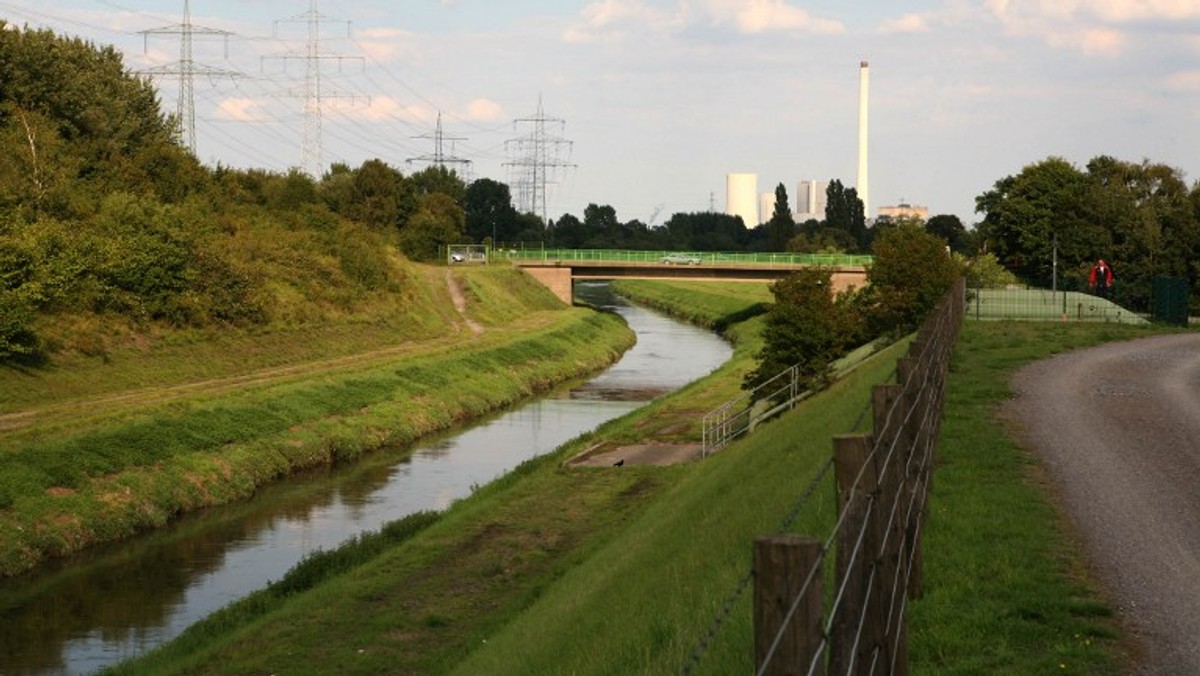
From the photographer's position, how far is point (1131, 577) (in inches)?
563

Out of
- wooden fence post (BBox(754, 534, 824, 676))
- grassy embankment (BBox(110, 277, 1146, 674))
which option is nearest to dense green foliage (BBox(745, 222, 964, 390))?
grassy embankment (BBox(110, 277, 1146, 674))

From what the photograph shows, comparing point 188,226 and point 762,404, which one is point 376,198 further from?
point 762,404

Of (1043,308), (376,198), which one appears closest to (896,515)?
(1043,308)

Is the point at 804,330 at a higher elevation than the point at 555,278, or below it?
below

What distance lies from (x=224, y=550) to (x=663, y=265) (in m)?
80.1

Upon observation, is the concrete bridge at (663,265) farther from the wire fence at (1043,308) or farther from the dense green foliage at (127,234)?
the wire fence at (1043,308)

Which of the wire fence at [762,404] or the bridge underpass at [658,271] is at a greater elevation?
the bridge underpass at [658,271]

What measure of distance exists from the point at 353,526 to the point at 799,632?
32490 millimetres

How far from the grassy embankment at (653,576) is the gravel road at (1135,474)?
1.33ft

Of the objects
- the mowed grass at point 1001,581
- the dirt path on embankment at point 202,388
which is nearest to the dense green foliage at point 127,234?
the dirt path on embankment at point 202,388

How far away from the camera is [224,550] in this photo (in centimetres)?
3500

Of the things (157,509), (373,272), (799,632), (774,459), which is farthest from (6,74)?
(799,632)

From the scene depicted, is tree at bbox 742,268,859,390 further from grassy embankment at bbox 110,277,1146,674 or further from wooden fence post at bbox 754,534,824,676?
wooden fence post at bbox 754,534,824,676

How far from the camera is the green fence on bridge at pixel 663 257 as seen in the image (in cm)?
11356
